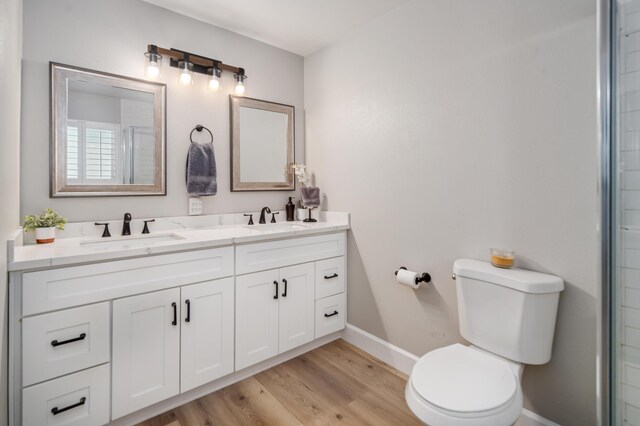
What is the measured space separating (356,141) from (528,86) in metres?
1.10

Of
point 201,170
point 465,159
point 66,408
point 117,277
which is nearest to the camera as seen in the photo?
point 66,408

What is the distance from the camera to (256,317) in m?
1.96

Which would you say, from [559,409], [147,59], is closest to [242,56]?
[147,59]

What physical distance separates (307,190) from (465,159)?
3.99 ft

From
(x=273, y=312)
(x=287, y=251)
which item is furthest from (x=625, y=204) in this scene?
(x=273, y=312)

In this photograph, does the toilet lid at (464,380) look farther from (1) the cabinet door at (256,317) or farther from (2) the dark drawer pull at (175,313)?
(2) the dark drawer pull at (175,313)

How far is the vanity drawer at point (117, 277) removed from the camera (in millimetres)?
1309

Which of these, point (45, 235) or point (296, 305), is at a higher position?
point (45, 235)

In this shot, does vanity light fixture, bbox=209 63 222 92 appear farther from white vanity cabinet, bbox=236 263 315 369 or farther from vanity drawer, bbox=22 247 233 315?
white vanity cabinet, bbox=236 263 315 369

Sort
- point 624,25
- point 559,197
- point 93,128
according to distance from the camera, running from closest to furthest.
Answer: point 624,25
point 559,197
point 93,128

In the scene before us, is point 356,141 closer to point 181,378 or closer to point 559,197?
point 559,197

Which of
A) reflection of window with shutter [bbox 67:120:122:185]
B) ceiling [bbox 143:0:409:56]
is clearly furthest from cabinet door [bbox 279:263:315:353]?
ceiling [bbox 143:0:409:56]

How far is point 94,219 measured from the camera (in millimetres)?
1865

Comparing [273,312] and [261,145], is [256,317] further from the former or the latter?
[261,145]
